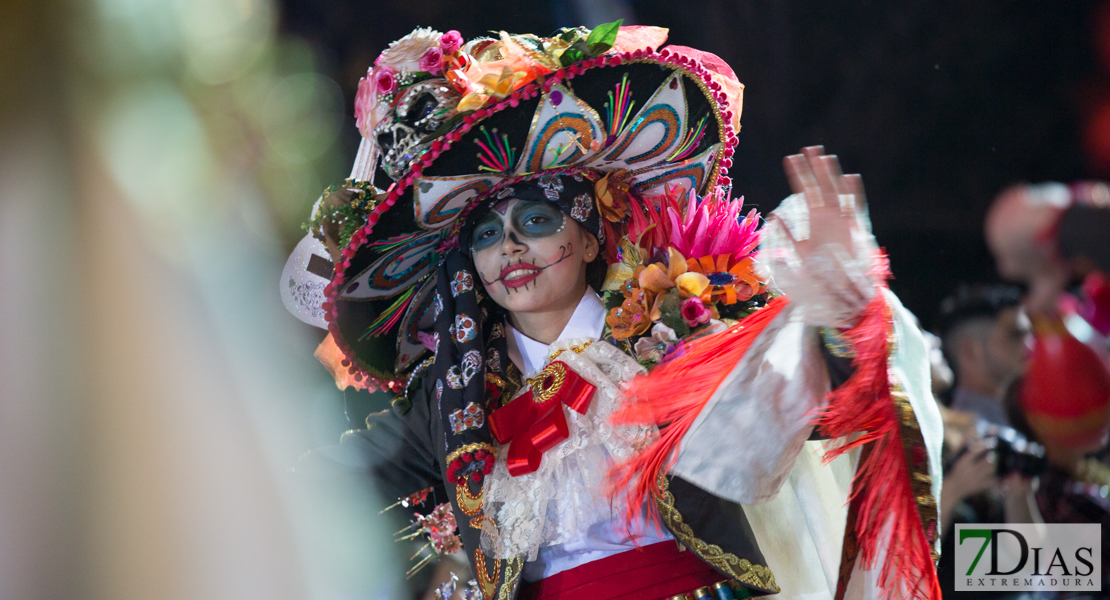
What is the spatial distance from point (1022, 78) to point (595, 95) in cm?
148

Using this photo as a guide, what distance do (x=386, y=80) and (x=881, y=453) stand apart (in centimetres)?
127

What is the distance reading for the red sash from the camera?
1.68m

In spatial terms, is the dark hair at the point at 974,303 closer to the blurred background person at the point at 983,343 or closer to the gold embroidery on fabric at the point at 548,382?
the blurred background person at the point at 983,343

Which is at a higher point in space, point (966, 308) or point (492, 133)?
point (492, 133)

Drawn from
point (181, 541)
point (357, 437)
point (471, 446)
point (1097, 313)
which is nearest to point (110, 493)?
point (181, 541)

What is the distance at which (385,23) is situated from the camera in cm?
272

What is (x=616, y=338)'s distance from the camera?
183cm

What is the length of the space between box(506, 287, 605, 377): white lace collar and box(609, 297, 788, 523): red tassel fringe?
341 millimetres

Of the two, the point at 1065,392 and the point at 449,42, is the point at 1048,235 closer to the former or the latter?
the point at 1065,392

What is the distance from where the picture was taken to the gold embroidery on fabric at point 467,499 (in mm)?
1793

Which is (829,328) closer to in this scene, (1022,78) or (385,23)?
(1022,78)

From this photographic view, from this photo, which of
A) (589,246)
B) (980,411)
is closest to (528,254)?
(589,246)

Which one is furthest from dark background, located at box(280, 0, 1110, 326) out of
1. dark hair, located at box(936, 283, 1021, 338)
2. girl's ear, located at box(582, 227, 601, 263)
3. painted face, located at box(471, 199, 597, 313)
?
painted face, located at box(471, 199, 597, 313)
